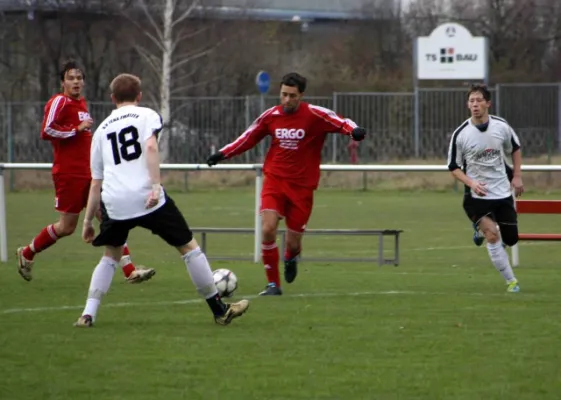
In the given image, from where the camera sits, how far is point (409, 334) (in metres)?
8.93

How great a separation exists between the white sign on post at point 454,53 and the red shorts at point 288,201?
30936mm

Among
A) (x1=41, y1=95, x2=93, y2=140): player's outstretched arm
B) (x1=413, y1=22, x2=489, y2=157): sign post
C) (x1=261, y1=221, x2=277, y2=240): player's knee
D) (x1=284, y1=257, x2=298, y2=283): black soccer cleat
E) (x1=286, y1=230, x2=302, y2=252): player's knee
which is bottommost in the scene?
(x1=284, y1=257, x2=298, y2=283): black soccer cleat

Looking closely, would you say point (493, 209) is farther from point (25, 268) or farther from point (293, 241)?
point (25, 268)

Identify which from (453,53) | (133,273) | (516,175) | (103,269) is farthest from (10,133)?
(103,269)

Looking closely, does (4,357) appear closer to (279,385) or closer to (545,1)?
(279,385)

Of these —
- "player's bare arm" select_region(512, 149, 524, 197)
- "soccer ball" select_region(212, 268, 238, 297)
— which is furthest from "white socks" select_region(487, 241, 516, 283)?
"soccer ball" select_region(212, 268, 238, 297)

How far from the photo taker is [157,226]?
29.9ft

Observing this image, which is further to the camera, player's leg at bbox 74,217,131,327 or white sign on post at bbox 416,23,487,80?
white sign on post at bbox 416,23,487,80

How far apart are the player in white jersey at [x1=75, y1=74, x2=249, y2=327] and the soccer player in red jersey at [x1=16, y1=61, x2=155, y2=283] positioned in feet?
10.8

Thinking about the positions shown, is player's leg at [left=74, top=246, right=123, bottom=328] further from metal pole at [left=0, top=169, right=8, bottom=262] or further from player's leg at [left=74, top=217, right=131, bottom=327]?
metal pole at [left=0, top=169, right=8, bottom=262]

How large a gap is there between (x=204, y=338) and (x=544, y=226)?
46.7 ft

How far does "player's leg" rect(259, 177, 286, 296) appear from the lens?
11609 millimetres

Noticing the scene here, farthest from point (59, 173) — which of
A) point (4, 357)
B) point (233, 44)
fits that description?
point (233, 44)

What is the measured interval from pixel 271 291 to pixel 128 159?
116 inches
